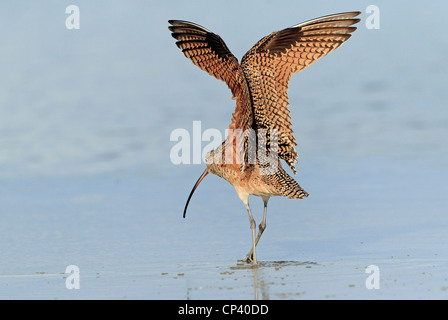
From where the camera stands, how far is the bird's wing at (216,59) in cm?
1095

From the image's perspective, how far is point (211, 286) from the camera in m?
8.95

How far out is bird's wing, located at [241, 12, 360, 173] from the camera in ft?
36.6

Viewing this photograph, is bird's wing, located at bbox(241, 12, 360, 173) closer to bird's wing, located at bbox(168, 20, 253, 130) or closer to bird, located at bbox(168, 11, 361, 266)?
bird, located at bbox(168, 11, 361, 266)

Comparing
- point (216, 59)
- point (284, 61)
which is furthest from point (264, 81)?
point (216, 59)

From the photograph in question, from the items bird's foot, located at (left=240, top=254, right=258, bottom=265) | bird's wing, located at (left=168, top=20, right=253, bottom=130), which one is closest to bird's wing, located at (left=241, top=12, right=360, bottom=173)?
bird's wing, located at (left=168, top=20, right=253, bottom=130)

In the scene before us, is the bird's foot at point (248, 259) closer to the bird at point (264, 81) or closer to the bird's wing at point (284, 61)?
the bird at point (264, 81)

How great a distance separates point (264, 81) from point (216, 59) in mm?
755

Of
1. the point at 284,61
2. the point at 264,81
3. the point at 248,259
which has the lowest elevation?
the point at 248,259

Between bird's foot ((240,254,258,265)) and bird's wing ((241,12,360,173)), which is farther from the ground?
bird's wing ((241,12,360,173))

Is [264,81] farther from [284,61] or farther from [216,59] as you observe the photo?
[216,59]

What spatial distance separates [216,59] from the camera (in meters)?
11.3
